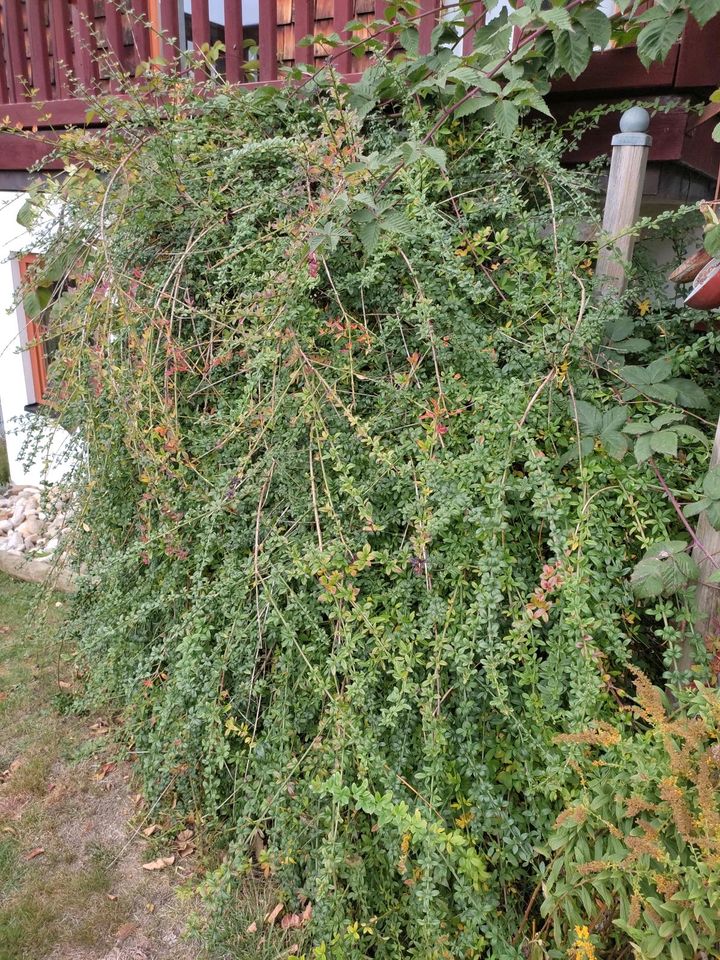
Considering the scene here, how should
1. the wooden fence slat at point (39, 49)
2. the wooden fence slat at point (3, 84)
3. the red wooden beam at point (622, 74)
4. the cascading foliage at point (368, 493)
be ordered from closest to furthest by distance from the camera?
the cascading foliage at point (368, 493)
the red wooden beam at point (622, 74)
the wooden fence slat at point (39, 49)
the wooden fence slat at point (3, 84)

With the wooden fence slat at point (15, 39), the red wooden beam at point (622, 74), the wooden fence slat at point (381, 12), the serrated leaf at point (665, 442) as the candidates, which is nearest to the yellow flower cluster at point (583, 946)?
the serrated leaf at point (665, 442)

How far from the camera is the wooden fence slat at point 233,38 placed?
3.57m

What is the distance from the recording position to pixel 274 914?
217 cm

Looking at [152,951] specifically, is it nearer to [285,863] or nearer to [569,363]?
[285,863]

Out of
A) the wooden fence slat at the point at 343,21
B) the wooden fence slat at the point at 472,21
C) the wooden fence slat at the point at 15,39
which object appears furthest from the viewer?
the wooden fence slat at the point at 15,39

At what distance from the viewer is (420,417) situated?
2.18 meters

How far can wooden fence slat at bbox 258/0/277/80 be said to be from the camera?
345 cm

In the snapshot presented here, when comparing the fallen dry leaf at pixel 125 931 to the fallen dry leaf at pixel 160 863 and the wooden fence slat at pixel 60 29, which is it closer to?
the fallen dry leaf at pixel 160 863

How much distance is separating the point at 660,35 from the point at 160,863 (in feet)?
10.5

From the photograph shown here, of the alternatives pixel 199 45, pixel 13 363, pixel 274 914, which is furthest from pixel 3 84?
pixel 274 914

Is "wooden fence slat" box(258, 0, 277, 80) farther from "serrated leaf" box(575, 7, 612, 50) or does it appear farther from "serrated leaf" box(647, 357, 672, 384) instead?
"serrated leaf" box(647, 357, 672, 384)

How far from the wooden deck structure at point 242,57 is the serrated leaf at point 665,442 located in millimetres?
1311

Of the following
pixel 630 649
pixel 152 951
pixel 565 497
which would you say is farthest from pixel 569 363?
pixel 152 951

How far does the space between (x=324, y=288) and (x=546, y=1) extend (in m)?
1.38
